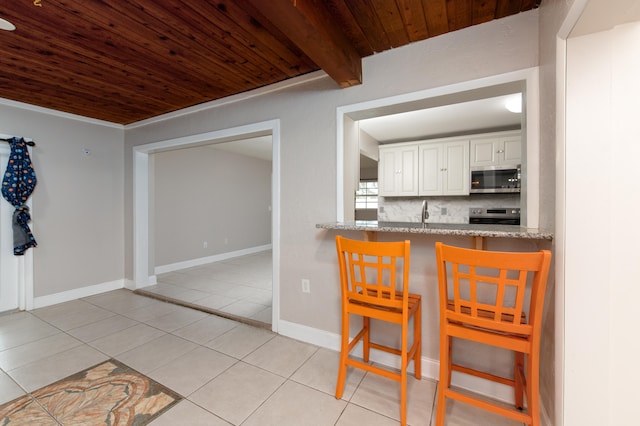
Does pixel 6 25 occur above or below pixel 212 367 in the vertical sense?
above

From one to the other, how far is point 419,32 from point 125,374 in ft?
10.3

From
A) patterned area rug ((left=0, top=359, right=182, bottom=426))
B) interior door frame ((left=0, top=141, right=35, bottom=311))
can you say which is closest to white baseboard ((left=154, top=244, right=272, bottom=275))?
interior door frame ((left=0, top=141, right=35, bottom=311))

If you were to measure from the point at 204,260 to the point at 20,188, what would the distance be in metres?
3.04

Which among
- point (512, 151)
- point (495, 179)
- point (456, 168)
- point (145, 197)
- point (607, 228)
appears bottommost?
point (607, 228)

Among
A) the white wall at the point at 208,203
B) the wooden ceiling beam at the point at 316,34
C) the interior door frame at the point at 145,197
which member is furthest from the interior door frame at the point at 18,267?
the wooden ceiling beam at the point at 316,34

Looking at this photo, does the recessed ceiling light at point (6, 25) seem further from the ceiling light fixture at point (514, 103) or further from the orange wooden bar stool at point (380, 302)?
the ceiling light fixture at point (514, 103)

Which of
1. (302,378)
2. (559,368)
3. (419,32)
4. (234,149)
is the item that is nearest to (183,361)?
(302,378)

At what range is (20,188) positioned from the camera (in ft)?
9.90

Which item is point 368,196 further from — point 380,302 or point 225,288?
point 380,302

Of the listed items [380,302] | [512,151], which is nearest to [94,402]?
[380,302]

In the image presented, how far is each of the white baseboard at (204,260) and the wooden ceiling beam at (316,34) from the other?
447cm

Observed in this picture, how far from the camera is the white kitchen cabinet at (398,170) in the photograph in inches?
179

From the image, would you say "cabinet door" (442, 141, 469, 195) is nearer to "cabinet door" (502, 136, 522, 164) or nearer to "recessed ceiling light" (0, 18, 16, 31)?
"cabinet door" (502, 136, 522, 164)

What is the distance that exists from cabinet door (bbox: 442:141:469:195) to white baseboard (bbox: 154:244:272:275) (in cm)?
462
